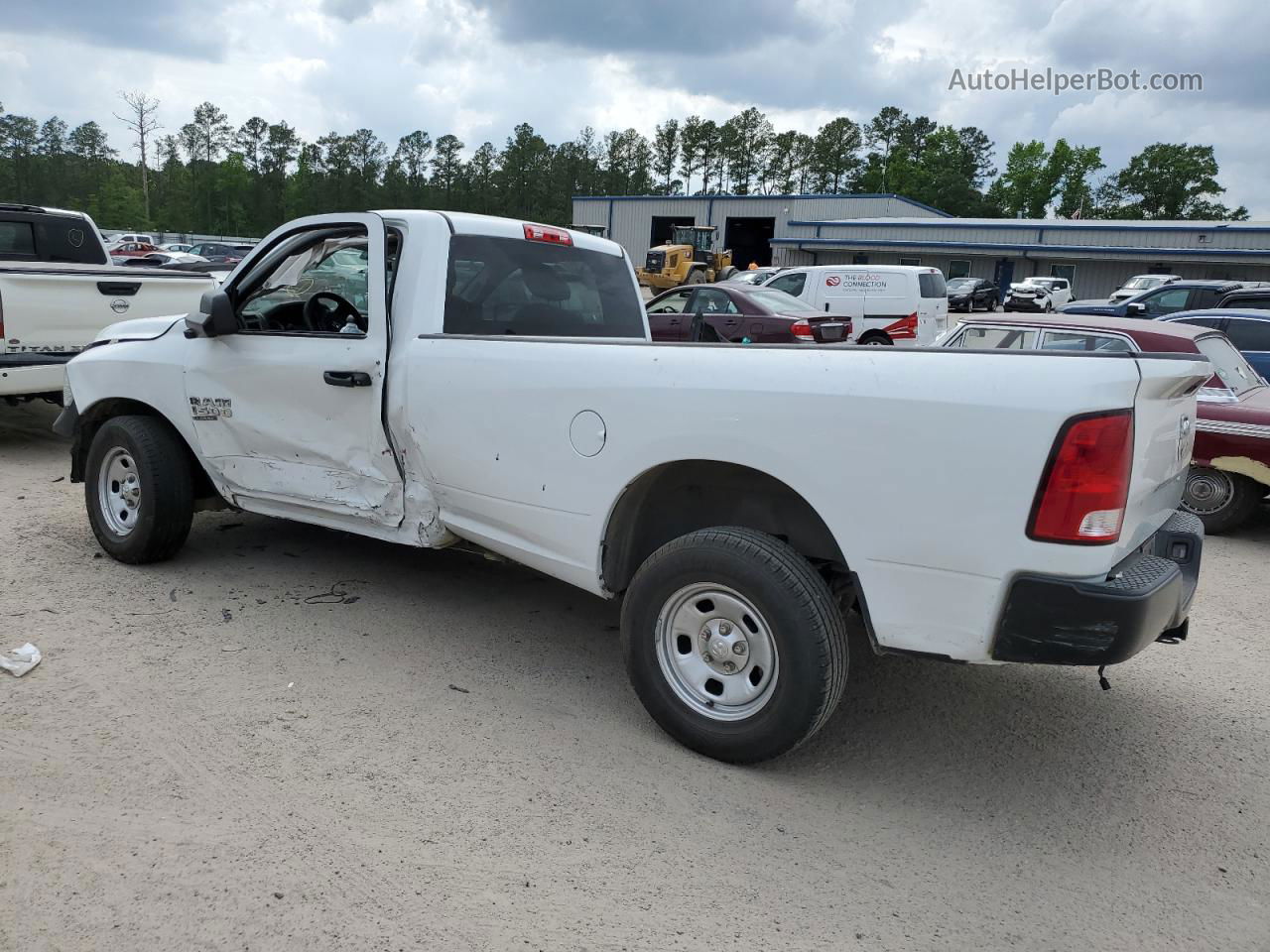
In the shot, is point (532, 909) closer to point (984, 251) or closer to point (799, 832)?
point (799, 832)

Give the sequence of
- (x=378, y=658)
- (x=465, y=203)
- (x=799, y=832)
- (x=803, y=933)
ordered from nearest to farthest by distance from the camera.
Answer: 1. (x=803, y=933)
2. (x=799, y=832)
3. (x=378, y=658)
4. (x=465, y=203)

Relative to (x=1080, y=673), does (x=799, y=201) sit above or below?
above

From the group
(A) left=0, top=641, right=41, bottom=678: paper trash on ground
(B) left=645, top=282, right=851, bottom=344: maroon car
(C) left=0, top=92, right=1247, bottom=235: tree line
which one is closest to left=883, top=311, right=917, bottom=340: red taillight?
(B) left=645, top=282, right=851, bottom=344: maroon car

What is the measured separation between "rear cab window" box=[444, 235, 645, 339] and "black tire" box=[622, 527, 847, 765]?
1675 millimetres

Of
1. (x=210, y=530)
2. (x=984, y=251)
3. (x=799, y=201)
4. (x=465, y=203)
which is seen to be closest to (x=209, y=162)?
(x=465, y=203)

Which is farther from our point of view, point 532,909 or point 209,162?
point 209,162

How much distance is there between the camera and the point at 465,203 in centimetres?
10000

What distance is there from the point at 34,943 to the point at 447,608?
8.37ft

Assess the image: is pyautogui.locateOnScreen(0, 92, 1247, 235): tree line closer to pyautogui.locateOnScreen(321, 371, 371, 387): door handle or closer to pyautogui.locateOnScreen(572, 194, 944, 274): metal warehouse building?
pyautogui.locateOnScreen(572, 194, 944, 274): metal warehouse building

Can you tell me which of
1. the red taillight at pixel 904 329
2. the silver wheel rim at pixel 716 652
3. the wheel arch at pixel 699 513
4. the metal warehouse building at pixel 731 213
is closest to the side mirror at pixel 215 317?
the wheel arch at pixel 699 513

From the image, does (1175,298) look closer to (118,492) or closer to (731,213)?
(118,492)

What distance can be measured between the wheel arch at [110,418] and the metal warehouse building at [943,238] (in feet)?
149

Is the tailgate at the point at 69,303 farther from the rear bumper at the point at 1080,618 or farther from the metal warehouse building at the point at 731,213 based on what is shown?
the metal warehouse building at the point at 731,213

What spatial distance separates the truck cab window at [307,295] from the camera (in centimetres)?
468
